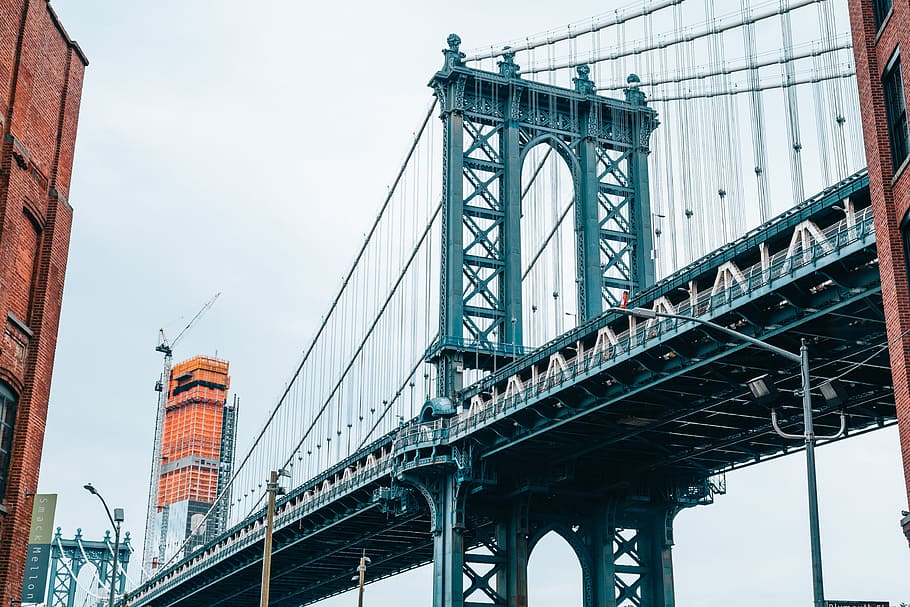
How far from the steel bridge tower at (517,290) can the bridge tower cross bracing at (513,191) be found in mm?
80

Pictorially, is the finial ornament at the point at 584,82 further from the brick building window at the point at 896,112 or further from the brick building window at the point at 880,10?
the brick building window at the point at 896,112

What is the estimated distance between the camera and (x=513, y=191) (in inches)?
2808

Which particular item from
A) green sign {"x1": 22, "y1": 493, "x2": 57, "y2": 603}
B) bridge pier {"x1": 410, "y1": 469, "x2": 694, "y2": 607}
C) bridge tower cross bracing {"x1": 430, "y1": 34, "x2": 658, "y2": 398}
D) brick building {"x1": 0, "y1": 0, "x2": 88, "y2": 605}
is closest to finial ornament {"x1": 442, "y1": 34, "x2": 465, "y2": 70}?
bridge tower cross bracing {"x1": 430, "y1": 34, "x2": 658, "y2": 398}

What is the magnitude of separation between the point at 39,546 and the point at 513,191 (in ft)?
134

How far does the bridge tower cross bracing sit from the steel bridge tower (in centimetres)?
8

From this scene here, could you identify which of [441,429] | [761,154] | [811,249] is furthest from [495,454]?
[811,249]

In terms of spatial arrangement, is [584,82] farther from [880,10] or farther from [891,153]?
[891,153]

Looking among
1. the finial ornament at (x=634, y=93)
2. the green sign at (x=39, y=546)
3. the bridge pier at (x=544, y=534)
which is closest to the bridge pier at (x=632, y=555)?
the bridge pier at (x=544, y=534)

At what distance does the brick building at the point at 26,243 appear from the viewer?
31.4 meters

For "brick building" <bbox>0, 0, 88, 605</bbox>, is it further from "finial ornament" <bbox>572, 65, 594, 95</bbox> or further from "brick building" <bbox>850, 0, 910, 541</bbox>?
"finial ornament" <bbox>572, 65, 594, 95</bbox>

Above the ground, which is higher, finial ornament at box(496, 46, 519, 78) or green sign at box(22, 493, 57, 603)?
finial ornament at box(496, 46, 519, 78)

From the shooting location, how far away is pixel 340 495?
262 ft

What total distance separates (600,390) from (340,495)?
98.9 feet

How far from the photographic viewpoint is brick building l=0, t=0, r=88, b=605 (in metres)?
31.4
